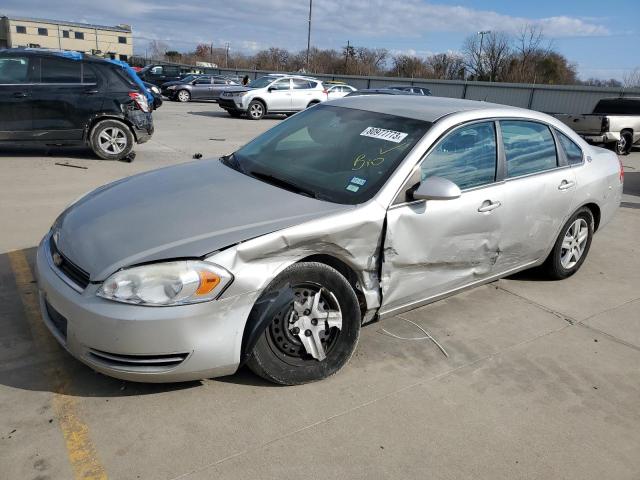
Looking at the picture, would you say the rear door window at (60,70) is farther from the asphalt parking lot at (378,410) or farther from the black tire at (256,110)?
the black tire at (256,110)

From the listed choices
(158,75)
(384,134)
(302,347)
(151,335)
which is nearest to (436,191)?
(384,134)

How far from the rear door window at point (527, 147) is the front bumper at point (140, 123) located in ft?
22.7

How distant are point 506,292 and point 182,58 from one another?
3571 inches

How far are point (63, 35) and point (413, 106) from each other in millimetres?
94271

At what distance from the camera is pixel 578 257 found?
4.93 meters

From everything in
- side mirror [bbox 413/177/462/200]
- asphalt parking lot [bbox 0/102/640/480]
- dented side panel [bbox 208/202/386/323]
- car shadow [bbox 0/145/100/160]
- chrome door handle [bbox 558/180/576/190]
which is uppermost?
side mirror [bbox 413/177/462/200]

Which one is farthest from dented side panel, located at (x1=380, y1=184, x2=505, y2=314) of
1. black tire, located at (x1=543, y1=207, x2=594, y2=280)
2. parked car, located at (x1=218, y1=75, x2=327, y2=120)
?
parked car, located at (x1=218, y1=75, x2=327, y2=120)

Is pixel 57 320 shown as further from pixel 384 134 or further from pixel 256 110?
pixel 256 110

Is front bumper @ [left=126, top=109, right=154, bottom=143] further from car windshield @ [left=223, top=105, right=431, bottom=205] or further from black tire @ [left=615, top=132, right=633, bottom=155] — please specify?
black tire @ [left=615, top=132, right=633, bottom=155]

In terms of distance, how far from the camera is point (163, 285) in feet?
8.29

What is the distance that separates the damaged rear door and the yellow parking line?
70.4 inches

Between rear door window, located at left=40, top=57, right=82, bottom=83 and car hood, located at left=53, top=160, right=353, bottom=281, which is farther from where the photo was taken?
rear door window, located at left=40, top=57, right=82, bottom=83

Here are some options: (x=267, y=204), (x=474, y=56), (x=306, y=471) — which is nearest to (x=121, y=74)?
(x=267, y=204)

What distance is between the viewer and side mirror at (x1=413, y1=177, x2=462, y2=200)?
313cm
